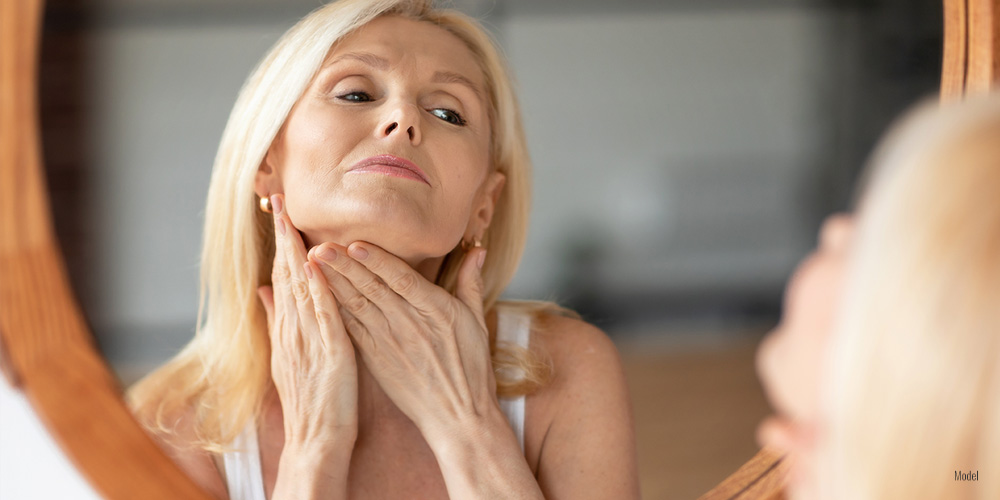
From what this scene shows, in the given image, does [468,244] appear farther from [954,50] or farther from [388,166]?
[954,50]

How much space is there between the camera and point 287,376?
53cm

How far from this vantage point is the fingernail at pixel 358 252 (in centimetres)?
48

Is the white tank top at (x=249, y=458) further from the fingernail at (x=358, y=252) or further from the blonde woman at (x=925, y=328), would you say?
the blonde woman at (x=925, y=328)

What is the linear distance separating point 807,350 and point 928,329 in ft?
0.26

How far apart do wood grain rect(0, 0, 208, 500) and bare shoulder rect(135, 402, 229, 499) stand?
0.02 meters

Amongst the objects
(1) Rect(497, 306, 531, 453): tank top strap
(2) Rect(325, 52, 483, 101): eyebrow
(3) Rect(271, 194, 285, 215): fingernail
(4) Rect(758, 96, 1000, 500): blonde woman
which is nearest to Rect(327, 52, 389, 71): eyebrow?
(2) Rect(325, 52, 483, 101): eyebrow

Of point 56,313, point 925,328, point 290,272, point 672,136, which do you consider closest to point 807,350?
point 925,328

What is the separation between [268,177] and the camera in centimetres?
54

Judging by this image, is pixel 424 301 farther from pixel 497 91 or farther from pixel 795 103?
pixel 795 103

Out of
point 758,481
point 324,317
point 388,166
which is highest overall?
point 388,166

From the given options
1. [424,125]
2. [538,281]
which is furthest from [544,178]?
[424,125]

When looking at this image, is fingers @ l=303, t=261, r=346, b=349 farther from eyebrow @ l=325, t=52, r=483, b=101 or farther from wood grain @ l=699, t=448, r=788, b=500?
wood grain @ l=699, t=448, r=788, b=500

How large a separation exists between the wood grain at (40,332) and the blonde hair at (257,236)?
5 centimetres

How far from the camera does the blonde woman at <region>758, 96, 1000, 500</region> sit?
0.27 meters
